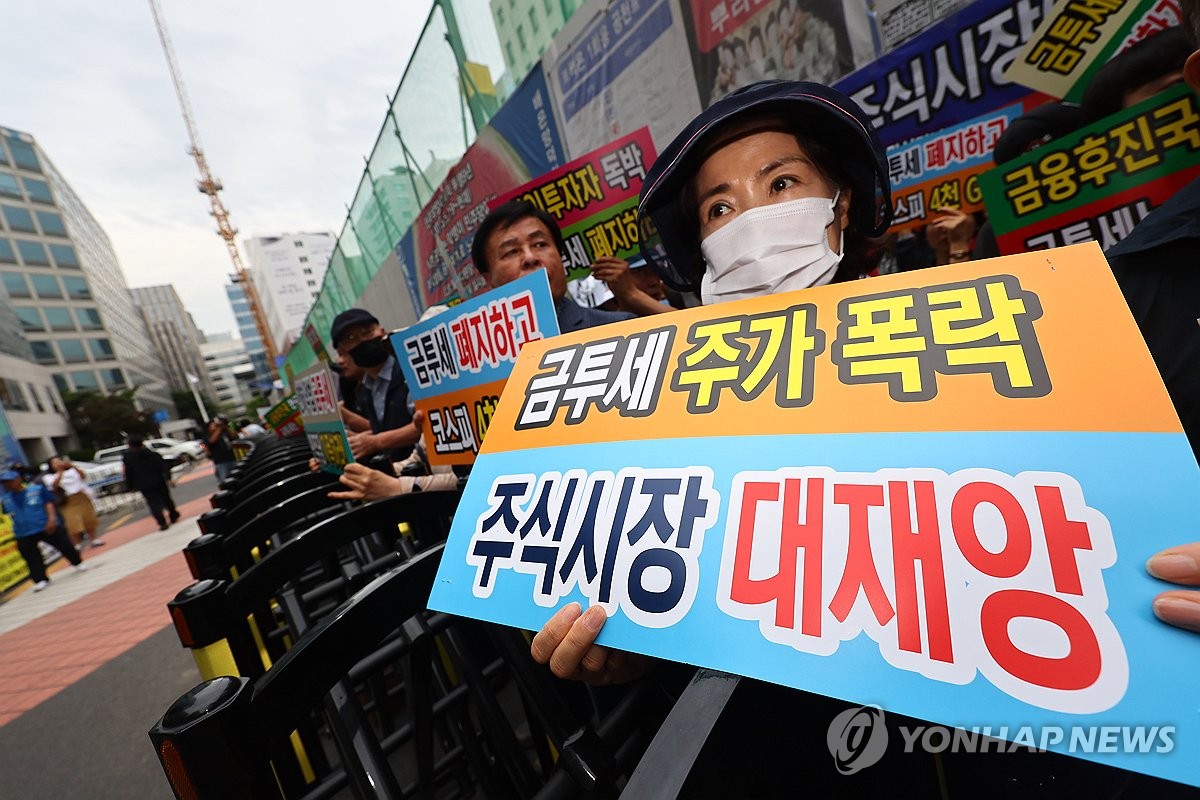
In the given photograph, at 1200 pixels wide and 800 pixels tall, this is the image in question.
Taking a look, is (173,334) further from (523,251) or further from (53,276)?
(523,251)

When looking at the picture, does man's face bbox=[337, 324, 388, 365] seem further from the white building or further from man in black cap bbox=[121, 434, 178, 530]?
the white building

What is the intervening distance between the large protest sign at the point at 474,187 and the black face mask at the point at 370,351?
4.32 feet

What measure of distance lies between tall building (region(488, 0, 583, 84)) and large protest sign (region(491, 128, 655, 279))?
7.40 ft

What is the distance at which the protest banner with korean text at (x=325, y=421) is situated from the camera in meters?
2.64

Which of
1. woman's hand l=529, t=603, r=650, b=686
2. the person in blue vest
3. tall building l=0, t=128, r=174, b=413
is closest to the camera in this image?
woman's hand l=529, t=603, r=650, b=686

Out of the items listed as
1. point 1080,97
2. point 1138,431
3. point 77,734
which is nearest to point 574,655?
point 1138,431

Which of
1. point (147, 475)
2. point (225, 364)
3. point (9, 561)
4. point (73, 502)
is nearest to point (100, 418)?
point (73, 502)

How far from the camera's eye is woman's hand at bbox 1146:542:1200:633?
0.42 m

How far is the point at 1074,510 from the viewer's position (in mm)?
508

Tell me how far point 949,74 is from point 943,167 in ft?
1.28

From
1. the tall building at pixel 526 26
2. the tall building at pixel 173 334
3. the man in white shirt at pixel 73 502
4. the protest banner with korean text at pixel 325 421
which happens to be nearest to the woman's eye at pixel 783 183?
the protest banner with korean text at pixel 325 421

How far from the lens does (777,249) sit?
112cm

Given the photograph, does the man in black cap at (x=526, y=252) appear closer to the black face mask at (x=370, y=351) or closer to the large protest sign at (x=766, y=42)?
the black face mask at (x=370, y=351)

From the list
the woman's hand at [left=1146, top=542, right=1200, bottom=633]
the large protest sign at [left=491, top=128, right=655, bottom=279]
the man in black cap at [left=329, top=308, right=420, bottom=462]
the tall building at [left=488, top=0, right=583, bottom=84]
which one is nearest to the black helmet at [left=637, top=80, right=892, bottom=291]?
the woman's hand at [left=1146, top=542, right=1200, bottom=633]
